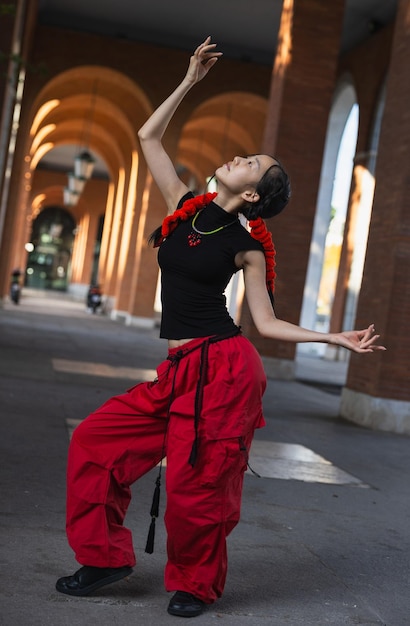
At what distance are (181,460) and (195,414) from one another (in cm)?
17

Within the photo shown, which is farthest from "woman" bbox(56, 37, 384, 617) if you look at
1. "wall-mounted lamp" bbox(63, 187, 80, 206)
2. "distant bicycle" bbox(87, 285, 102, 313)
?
"distant bicycle" bbox(87, 285, 102, 313)

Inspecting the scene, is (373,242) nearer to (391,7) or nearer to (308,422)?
(308,422)

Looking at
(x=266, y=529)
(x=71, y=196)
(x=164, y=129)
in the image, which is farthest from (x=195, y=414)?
(x=71, y=196)

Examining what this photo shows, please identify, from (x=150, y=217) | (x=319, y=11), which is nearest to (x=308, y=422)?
(x=319, y=11)

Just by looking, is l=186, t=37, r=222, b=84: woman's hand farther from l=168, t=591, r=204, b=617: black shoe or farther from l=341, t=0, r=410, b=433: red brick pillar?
l=341, t=0, r=410, b=433: red brick pillar

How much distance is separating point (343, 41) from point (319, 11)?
23.3 feet

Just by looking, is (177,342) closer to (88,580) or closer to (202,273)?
(202,273)

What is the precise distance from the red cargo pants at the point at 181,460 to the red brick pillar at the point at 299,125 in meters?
11.9

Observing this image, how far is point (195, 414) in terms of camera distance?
11.4 ft

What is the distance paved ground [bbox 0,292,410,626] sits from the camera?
3.59m

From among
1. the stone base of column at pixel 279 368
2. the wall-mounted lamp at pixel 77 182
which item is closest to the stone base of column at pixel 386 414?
the stone base of column at pixel 279 368

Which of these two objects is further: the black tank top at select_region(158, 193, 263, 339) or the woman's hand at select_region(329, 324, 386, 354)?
the black tank top at select_region(158, 193, 263, 339)

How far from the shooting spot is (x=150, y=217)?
2758cm

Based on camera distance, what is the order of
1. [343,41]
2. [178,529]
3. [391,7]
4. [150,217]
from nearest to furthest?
[178,529], [391,7], [343,41], [150,217]
